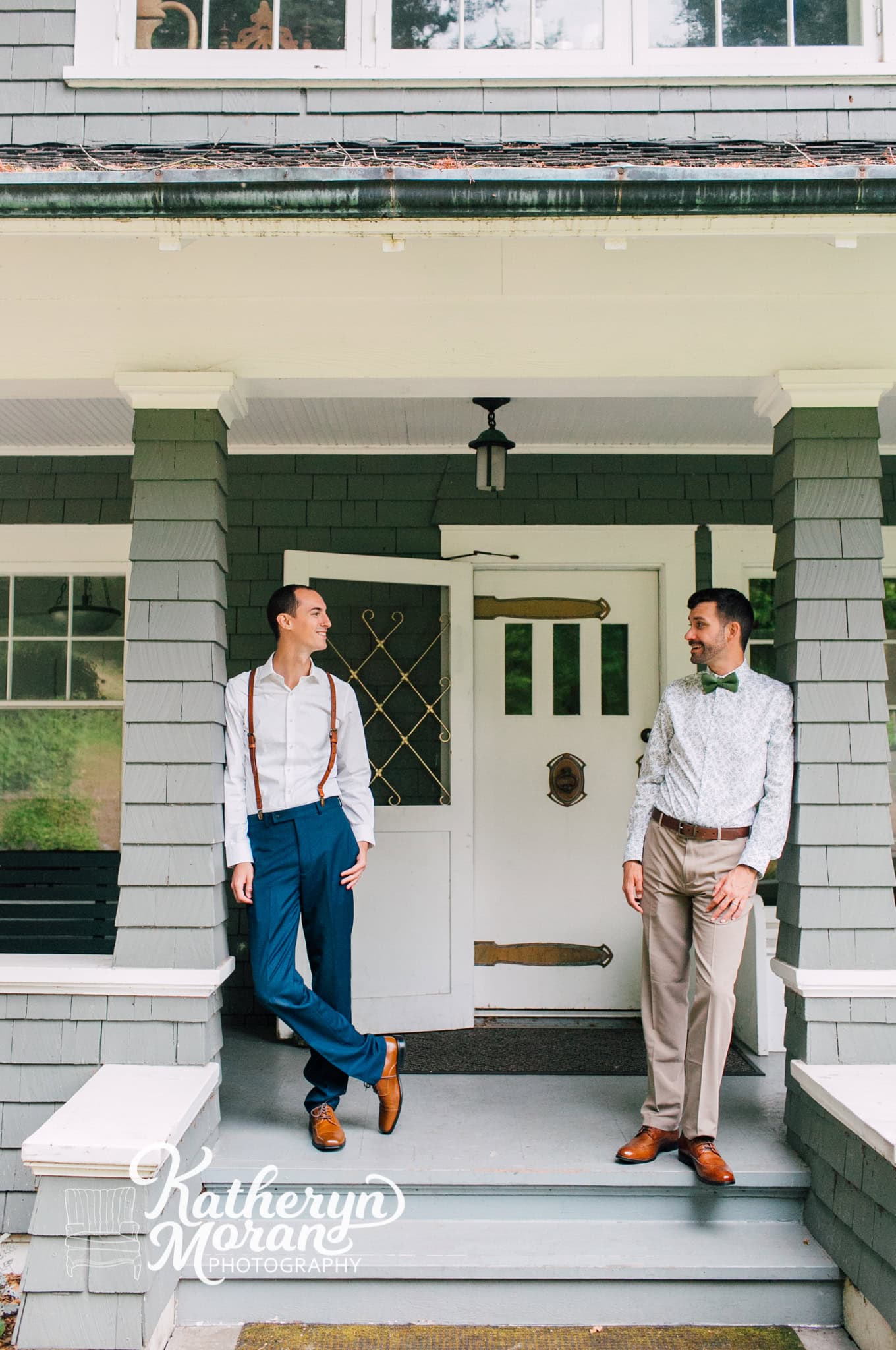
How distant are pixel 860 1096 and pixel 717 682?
1.16 meters

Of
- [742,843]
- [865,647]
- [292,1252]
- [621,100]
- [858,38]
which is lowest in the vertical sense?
[292,1252]

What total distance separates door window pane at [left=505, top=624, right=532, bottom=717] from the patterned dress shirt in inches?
63.8

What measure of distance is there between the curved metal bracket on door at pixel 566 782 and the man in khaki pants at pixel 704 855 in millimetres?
1499

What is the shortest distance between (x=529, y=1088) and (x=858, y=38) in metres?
3.93

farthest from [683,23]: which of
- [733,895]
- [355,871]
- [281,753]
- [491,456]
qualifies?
[355,871]

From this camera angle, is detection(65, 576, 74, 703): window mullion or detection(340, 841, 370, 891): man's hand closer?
detection(340, 841, 370, 891): man's hand

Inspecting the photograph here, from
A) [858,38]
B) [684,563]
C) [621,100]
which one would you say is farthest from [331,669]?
[858,38]

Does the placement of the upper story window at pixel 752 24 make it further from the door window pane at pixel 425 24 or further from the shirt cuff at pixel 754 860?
the shirt cuff at pixel 754 860

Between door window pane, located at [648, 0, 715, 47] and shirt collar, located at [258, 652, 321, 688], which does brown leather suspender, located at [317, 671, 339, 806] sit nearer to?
shirt collar, located at [258, 652, 321, 688]

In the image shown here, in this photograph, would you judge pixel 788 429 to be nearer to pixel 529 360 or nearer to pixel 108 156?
pixel 529 360

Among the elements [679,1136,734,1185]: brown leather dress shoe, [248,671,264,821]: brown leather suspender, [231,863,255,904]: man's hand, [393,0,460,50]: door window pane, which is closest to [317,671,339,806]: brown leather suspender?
[248,671,264,821]: brown leather suspender

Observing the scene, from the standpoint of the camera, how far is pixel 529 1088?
3494mm

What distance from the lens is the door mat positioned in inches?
102

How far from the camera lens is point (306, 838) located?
3027 millimetres
